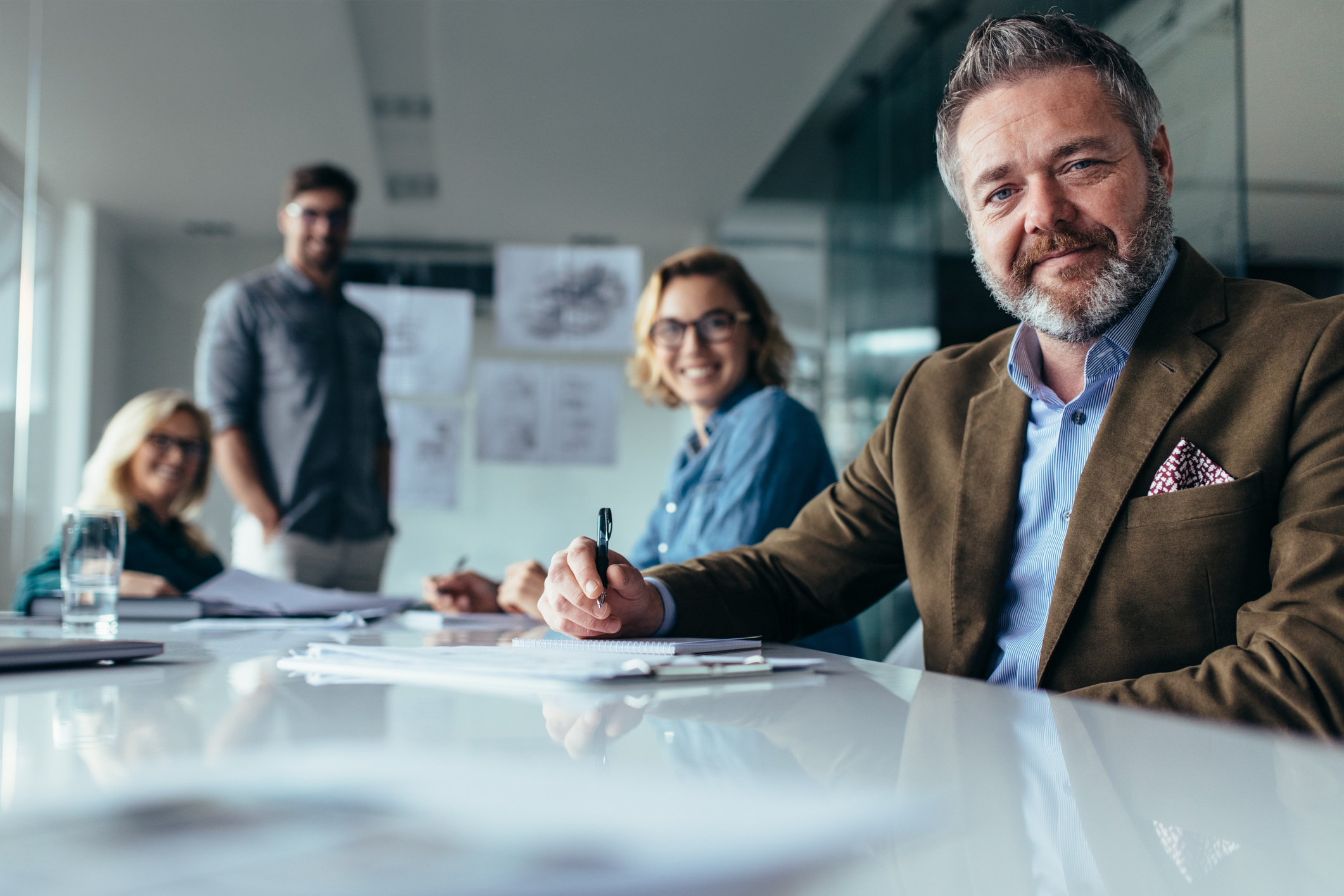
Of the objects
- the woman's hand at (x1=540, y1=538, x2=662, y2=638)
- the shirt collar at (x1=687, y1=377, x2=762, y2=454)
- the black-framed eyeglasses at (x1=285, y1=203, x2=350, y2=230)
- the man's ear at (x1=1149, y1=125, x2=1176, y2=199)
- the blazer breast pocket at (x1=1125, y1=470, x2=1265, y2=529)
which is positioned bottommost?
the woman's hand at (x1=540, y1=538, x2=662, y2=638)

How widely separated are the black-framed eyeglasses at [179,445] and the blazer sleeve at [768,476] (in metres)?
1.78

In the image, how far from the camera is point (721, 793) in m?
0.42

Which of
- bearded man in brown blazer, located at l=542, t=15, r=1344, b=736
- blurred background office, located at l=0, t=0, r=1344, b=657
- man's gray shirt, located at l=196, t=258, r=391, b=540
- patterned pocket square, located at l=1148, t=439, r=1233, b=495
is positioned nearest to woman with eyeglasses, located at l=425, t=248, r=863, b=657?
bearded man in brown blazer, located at l=542, t=15, r=1344, b=736

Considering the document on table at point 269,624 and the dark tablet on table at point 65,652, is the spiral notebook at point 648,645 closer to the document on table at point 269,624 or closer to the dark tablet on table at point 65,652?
the dark tablet on table at point 65,652

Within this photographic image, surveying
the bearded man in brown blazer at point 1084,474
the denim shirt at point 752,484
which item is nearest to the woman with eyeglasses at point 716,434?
the denim shirt at point 752,484

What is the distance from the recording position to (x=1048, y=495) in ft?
3.76

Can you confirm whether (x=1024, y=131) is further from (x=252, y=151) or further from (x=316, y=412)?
(x=252, y=151)

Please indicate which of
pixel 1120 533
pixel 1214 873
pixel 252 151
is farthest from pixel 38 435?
pixel 1214 873

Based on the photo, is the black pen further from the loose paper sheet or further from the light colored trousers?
the loose paper sheet

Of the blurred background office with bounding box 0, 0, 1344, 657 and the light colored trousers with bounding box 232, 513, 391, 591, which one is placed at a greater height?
the blurred background office with bounding box 0, 0, 1344, 657

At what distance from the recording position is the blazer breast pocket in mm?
949

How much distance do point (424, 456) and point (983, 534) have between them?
287 centimetres

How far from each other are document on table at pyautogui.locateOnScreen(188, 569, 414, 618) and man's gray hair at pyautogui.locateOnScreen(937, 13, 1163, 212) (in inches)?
47.3

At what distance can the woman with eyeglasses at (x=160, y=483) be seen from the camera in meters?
2.45
